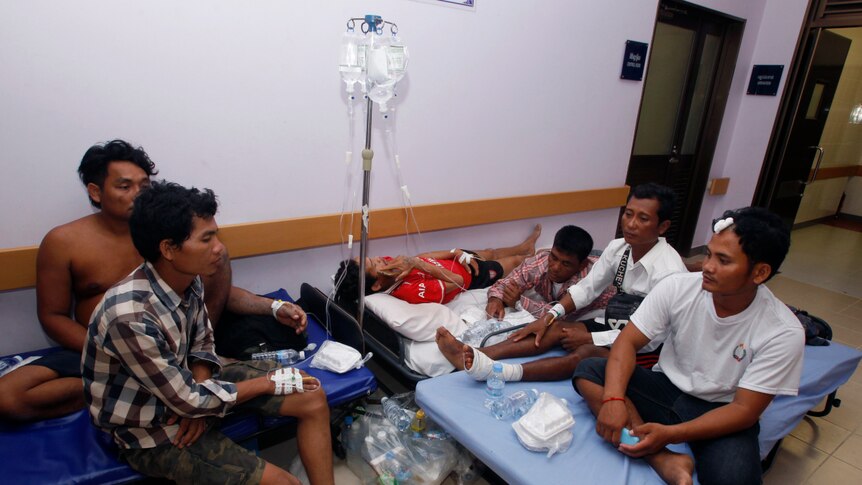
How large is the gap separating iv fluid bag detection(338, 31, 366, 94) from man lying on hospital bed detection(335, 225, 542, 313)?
3.11 feet

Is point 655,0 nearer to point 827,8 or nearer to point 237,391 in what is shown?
point 827,8

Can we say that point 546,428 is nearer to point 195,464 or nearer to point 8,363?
point 195,464

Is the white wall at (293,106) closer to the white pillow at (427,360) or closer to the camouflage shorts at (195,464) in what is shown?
the white pillow at (427,360)

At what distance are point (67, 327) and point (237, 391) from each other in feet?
2.66

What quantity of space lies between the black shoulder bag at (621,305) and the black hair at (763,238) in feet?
2.49

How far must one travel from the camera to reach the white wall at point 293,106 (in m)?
1.83

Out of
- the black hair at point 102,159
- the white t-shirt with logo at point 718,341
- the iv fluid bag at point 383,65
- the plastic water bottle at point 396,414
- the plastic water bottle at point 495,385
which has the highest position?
the iv fluid bag at point 383,65

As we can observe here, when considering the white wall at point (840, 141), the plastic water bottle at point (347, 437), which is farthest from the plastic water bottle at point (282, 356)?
the white wall at point (840, 141)

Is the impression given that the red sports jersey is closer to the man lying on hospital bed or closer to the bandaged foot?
the man lying on hospital bed

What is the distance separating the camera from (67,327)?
179cm

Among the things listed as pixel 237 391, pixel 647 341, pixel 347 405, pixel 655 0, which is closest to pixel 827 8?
pixel 655 0

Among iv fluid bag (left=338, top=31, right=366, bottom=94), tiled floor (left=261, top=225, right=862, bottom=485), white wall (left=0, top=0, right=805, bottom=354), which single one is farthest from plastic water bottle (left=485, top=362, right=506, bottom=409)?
iv fluid bag (left=338, top=31, right=366, bottom=94)

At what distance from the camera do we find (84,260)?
1.79 m

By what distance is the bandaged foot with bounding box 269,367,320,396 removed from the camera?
166 centimetres
